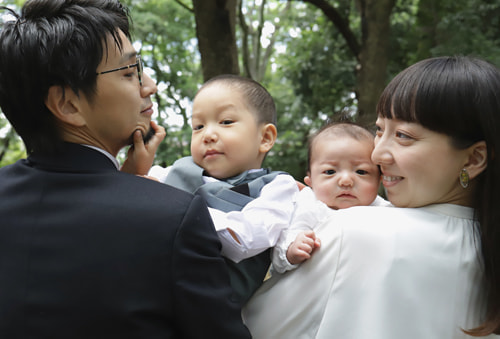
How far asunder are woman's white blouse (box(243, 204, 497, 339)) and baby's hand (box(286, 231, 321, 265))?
32 millimetres

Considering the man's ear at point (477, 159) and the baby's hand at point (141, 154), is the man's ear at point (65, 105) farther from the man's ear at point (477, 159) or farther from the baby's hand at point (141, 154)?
the man's ear at point (477, 159)

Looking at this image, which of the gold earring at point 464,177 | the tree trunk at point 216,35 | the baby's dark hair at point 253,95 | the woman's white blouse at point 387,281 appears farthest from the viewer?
the tree trunk at point 216,35

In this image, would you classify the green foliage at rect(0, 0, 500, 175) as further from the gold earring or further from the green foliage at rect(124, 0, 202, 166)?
the gold earring

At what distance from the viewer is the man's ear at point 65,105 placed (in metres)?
1.73

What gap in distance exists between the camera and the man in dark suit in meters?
1.60

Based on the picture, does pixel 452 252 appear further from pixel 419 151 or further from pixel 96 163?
pixel 96 163

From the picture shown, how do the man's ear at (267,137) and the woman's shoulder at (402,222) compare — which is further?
the man's ear at (267,137)

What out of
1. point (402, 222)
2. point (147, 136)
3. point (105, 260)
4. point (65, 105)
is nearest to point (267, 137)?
point (147, 136)

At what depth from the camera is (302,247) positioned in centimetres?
203

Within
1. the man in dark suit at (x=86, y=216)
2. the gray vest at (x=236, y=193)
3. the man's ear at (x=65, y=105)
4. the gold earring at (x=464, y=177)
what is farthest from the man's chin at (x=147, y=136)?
the gold earring at (x=464, y=177)

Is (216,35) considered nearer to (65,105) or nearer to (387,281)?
(65,105)

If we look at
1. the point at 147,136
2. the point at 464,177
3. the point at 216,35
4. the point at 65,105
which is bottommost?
the point at 464,177

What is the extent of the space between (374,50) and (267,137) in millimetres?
4320

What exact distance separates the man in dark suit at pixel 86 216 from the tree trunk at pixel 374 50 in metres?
5.03
